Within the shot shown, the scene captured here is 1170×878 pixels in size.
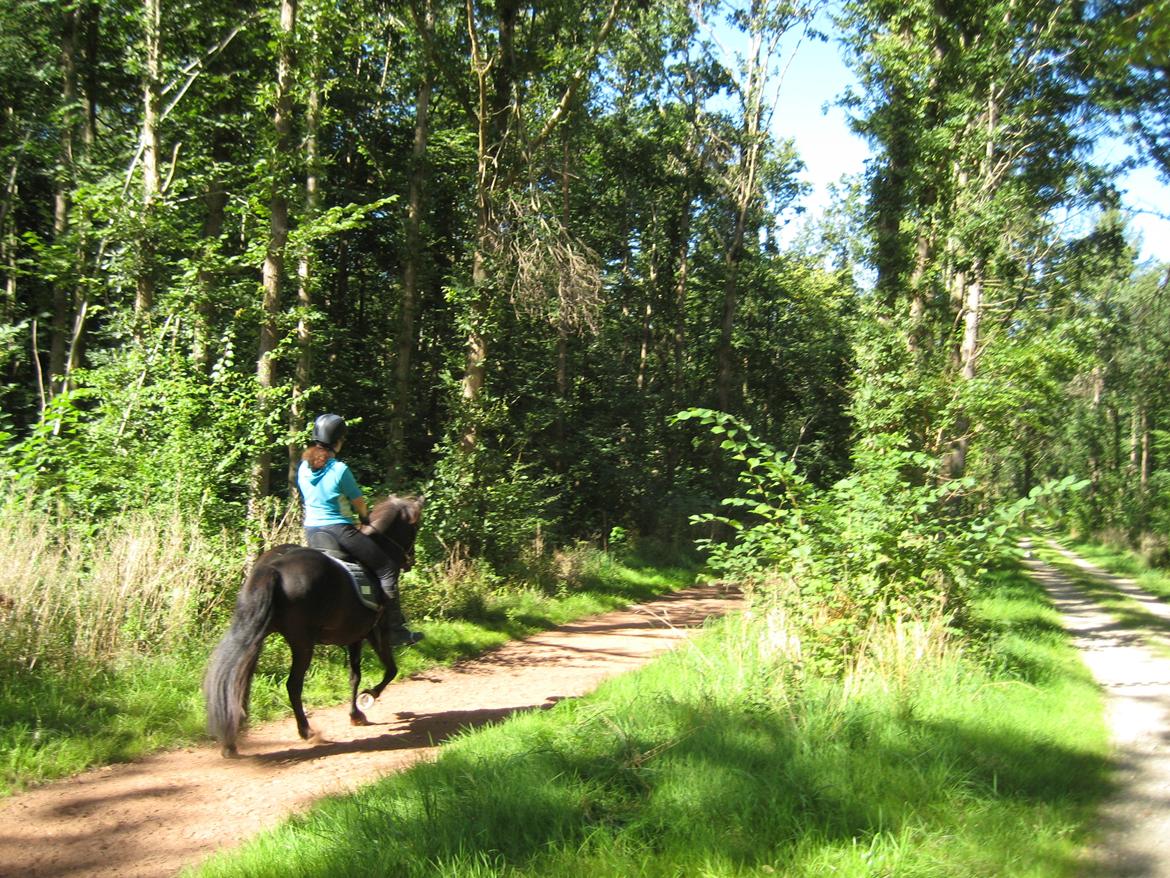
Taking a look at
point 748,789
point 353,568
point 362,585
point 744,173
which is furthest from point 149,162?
point 744,173

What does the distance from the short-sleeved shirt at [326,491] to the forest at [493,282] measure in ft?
5.77

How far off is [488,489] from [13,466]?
6.35 metres

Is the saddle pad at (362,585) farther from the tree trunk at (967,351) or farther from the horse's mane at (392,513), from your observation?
the tree trunk at (967,351)

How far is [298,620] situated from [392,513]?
149 cm

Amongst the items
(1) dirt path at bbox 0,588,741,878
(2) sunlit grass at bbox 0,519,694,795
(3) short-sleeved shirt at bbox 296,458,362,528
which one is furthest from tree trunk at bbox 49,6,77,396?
(1) dirt path at bbox 0,588,741,878

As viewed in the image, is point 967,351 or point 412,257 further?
point 412,257

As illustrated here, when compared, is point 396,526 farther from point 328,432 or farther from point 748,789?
point 748,789

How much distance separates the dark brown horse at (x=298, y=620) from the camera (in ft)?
19.3

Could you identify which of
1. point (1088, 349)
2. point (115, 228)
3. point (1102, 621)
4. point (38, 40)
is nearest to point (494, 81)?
point (115, 228)

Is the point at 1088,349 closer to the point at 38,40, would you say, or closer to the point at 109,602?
the point at 109,602

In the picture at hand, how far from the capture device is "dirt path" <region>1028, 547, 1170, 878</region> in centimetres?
434

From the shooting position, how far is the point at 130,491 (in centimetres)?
867

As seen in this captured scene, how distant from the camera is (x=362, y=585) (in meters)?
7.05

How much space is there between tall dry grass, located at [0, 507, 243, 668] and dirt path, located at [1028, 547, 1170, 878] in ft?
24.2
